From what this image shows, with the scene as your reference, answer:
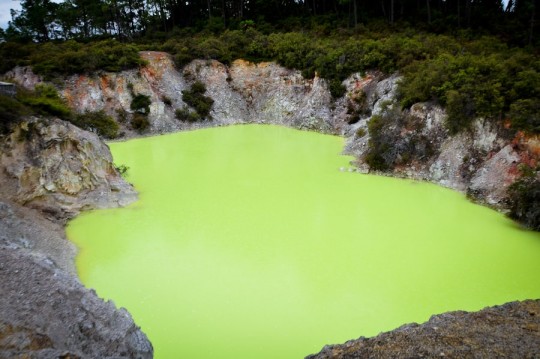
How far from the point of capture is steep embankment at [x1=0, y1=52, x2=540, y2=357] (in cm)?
721

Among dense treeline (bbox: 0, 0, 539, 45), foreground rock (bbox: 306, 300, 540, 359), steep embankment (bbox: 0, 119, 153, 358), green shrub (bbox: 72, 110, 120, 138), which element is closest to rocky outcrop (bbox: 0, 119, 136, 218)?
steep embankment (bbox: 0, 119, 153, 358)

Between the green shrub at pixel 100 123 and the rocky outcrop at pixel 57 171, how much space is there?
434 inches

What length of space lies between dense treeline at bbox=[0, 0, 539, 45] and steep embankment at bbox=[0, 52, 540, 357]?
10103mm

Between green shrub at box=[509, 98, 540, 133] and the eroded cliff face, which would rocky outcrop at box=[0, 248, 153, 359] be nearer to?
the eroded cliff face

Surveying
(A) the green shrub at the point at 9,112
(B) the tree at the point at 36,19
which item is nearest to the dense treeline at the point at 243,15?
(B) the tree at the point at 36,19

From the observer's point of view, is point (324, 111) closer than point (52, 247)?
No

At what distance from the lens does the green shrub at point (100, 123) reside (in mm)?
27000

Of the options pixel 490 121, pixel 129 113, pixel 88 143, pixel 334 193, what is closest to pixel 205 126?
pixel 129 113

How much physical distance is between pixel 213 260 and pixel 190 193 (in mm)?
5859

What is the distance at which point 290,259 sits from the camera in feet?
36.3

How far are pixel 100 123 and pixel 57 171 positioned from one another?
13.6 metres

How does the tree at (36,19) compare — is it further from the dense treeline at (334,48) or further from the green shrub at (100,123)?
the green shrub at (100,123)

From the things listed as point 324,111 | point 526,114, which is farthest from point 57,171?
point 324,111

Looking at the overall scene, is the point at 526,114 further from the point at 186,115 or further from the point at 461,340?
the point at 186,115
